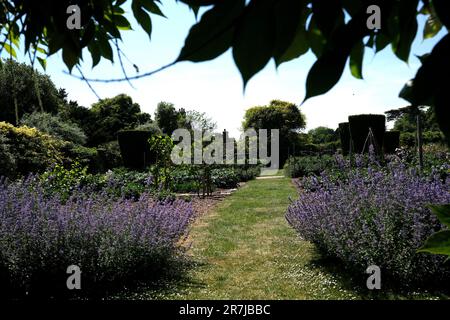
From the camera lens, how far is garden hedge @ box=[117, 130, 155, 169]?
23.5 meters

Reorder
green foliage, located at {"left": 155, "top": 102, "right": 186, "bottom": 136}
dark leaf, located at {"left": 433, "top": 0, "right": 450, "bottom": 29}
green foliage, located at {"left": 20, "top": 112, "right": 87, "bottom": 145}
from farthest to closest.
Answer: green foliage, located at {"left": 155, "top": 102, "right": 186, "bottom": 136}, green foliage, located at {"left": 20, "top": 112, "right": 87, "bottom": 145}, dark leaf, located at {"left": 433, "top": 0, "right": 450, "bottom": 29}

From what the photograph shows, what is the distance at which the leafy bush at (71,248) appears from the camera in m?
3.92

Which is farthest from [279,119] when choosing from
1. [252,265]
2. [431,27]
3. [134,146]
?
[431,27]

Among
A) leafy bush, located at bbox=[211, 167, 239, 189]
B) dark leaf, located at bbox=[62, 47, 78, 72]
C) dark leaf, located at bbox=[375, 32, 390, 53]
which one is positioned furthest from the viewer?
leafy bush, located at bbox=[211, 167, 239, 189]

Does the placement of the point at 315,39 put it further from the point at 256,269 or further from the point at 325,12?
the point at 256,269

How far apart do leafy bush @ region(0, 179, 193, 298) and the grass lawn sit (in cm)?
39

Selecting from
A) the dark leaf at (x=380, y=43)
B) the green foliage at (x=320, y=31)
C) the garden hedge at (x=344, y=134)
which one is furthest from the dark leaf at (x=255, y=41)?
the garden hedge at (x=344, y=134)

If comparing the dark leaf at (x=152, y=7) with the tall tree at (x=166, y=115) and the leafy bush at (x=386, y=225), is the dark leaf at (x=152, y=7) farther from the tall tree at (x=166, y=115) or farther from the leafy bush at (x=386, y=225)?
the tall tree at (x=166, y=115)

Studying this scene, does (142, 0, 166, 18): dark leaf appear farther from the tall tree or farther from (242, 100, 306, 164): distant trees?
Result: the tall tree

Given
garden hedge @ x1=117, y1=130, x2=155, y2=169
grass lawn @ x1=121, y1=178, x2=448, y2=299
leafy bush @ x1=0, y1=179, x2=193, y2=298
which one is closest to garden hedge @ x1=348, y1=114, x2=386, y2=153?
garden hedge @ x1=117, y1=130, x2=155, y2=169

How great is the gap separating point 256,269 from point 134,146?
1927 centimetres

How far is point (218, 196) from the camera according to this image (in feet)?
45.8

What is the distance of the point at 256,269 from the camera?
Answer: 5160 millimetres
